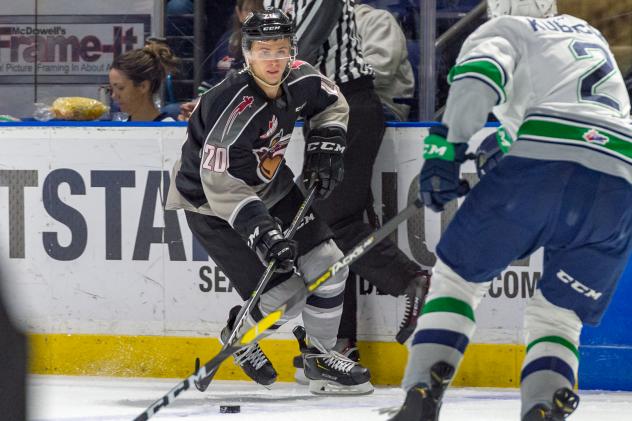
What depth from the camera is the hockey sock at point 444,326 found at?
8.83ft

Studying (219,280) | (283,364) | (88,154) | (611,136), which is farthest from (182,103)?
(611,136)

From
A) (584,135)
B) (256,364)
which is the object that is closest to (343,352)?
(256,364)

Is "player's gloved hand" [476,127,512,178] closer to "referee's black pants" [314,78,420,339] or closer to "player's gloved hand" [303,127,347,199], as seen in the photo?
"player's gloved hand" [303,127,347,199]

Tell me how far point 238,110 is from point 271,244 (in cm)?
44

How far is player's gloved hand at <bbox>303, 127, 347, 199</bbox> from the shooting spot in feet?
12.6

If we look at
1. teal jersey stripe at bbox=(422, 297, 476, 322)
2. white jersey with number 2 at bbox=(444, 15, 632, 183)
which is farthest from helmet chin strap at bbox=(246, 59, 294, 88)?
teal jersey stripe at bbox=(422, 297, 476, 322)

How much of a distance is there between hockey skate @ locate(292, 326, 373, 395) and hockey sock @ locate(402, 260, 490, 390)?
1191 mm

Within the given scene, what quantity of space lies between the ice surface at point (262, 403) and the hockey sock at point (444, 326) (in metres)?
0.88

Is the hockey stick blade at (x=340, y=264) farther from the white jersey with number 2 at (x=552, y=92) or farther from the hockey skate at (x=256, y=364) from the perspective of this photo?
the hockey skate at (x=256, y=364)

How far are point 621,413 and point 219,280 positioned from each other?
4.78 ft

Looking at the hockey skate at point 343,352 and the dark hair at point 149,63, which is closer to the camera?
the hockey skate at point 343,352

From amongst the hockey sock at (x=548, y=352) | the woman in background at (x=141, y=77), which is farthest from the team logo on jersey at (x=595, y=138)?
the woman in background at (x=141, y=77)

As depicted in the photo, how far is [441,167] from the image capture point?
2.67m

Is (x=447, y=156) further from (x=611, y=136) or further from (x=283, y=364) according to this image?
(x=283, y=364)
